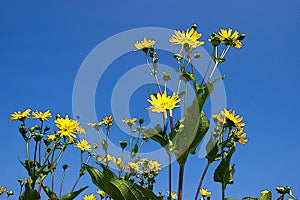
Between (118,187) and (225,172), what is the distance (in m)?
0.74

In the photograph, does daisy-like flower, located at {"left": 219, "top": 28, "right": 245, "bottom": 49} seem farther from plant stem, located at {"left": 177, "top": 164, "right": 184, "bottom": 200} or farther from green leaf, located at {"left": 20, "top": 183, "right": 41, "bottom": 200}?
green leaf, located at {"left": 20, "top": 183, "right": 41, "bottom": 200}

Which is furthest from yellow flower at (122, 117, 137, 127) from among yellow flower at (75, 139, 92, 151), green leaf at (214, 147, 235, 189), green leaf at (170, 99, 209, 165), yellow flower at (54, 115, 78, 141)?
green leaf at (170, 99, 209, 165)

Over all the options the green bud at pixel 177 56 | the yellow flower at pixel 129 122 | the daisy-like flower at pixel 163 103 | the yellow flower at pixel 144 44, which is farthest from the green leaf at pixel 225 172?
the yellow flower at pixel 129 122

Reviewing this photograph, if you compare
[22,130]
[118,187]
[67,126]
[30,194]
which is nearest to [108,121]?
[67,126]

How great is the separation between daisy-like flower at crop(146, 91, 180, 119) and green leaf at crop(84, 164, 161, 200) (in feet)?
1.55

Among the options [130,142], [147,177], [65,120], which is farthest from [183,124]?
[147,177]

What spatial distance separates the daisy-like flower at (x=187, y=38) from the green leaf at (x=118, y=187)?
1.01 m

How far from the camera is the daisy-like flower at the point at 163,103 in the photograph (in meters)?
2.19

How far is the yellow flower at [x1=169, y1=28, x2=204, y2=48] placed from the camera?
247 centimetres

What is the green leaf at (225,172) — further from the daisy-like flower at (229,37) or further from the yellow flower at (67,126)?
the yellow flower at (67,126)

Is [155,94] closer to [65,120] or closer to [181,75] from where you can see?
[181,75]

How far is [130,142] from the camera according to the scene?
3.39 m

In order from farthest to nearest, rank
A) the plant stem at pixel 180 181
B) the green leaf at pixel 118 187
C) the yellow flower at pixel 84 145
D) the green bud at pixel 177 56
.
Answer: the yellow flower at pixel 84 145, the green bud at pixel 177 56, the plant stem at pixel 180 181, the green leaf at pixel 118 187

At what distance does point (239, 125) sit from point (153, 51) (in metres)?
0.82
